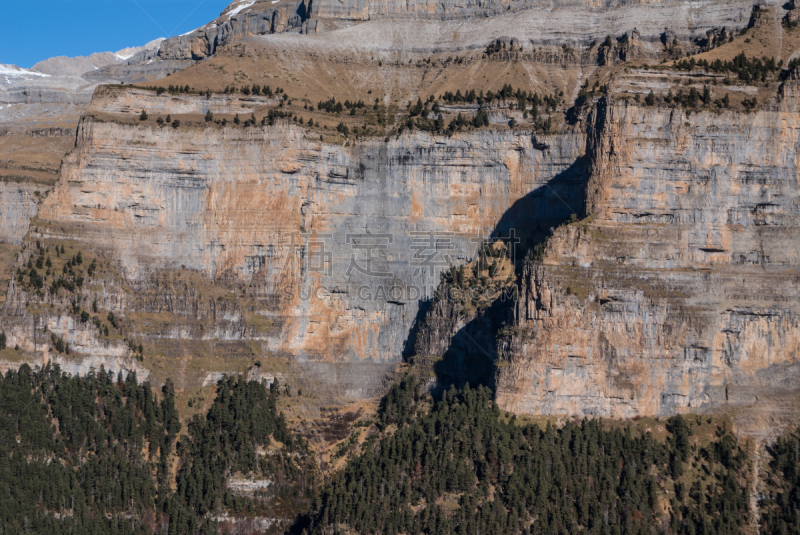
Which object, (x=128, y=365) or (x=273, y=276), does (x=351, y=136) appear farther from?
(x=128, y=365)

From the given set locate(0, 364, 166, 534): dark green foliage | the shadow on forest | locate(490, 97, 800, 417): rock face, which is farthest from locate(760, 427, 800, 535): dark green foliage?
locate(0, 364, 166, 534): dark green foliage

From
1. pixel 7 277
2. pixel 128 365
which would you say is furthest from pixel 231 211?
pixel 7 277

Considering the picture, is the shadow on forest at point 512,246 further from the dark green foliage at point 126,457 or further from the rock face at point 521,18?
the rock face at point 521,18

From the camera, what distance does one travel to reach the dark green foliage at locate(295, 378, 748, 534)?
92938 millimetres

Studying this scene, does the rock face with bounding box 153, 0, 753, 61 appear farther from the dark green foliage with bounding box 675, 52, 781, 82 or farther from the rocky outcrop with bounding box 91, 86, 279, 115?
the rocky outcrop with bounding box 91, 86, 279, 115

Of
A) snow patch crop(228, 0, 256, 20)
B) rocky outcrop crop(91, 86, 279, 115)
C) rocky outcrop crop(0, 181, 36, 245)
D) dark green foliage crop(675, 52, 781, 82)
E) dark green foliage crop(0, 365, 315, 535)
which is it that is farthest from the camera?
snow patch crop(228, 0, 256, 20)

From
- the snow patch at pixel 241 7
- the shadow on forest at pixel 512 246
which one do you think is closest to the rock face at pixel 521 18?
the snow patch at pixel 241 7

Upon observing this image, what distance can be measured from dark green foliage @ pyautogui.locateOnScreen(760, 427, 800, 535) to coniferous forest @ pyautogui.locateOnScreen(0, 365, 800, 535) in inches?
3.9

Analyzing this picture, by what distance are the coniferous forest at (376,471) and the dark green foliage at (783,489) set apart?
10cm

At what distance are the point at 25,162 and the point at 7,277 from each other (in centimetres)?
2914

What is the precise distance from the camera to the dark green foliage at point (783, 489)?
94.5 metres

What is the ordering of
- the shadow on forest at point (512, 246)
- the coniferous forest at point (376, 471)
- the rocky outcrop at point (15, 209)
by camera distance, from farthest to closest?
the rocky outcrop at point (15, 209)
the shadow on forest at point (512, 246)
the coniferous forest at point (376, 471)

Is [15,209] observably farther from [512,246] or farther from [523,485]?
[523,485]

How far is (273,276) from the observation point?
373 ft
